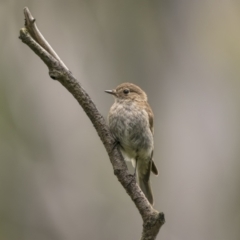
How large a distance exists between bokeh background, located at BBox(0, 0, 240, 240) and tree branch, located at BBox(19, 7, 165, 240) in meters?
2.84

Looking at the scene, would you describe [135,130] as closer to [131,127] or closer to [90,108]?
[131,127]

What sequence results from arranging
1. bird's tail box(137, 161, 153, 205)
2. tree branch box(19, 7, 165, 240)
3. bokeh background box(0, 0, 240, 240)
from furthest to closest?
bokeh background box(0, 0, 240, 240) < bird's tail box(137, 161, 153, 205) < tree branch box(19, 7, 165, 240)

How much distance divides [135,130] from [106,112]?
5.40 feet

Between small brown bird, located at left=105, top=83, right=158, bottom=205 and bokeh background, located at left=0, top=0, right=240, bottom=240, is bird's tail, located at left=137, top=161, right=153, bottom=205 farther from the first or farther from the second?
bokeh background, located at left=0, top=0, right=240, bottom=240

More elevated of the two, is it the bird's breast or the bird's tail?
the bird's breast

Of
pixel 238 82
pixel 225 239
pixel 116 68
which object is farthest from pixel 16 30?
pixel 225 239

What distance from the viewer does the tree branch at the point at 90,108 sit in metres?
1.87

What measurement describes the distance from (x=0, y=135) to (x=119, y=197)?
143 cm

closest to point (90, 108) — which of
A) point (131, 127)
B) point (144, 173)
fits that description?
point (131, 127)

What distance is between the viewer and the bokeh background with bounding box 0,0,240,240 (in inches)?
198

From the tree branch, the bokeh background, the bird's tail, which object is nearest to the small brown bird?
the bird's tail

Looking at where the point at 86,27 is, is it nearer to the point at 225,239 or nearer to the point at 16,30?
the point at 16,30

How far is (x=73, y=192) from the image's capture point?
5121 millimetres

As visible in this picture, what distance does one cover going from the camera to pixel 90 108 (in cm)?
216
